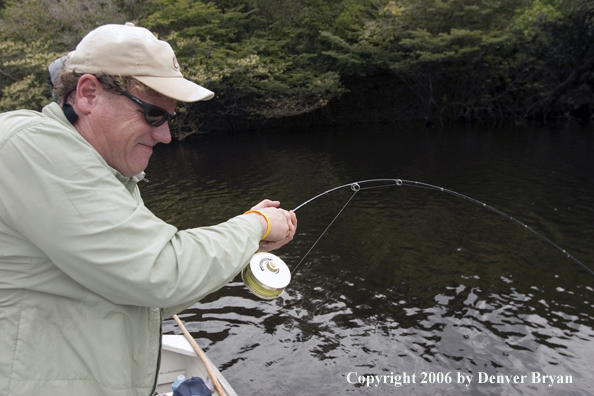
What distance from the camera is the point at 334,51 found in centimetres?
2662

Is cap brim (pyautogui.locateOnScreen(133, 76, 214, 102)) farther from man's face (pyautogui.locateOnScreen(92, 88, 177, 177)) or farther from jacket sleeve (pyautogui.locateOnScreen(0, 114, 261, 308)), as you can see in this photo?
jacket sleeve (pyautogui.locateOnScreen(0, 114, 261, 308))

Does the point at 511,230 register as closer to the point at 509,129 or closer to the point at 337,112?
the point at 509,129

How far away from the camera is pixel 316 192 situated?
44.4 feet

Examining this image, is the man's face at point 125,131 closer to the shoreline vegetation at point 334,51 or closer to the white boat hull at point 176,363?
the white boat hull at point 176,363

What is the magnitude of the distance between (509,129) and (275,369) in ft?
77.6

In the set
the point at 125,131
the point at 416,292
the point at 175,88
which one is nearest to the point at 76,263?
the point at 125,131

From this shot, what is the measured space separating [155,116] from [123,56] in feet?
0.73

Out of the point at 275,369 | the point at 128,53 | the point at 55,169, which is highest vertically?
the point at 128,53

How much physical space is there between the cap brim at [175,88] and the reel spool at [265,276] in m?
0.93

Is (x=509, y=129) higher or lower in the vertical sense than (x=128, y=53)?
lower

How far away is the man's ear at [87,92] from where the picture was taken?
1.37m

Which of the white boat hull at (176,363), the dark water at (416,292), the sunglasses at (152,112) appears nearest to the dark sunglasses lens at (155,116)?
the sunglasses at (152,112)

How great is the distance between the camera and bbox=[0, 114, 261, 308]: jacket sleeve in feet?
3.83

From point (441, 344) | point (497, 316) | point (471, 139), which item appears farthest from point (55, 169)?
point (471, 139)
